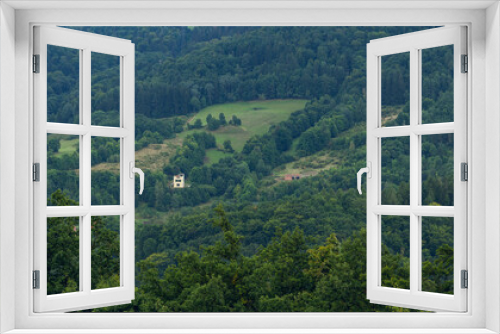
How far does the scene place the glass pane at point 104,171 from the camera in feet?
23.8

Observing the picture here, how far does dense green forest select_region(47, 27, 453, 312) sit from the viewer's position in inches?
250

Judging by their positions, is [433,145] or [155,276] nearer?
[433,145]

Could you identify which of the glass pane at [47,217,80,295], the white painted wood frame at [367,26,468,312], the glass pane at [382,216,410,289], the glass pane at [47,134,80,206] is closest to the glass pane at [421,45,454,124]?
the white painted wood frame at [367,26,468,312]

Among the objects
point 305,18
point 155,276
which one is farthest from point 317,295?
point 305,18

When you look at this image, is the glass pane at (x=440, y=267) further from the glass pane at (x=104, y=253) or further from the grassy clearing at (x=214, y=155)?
the grassy clearing at (x=214, y=155)

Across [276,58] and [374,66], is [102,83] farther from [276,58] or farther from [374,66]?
[374,66]

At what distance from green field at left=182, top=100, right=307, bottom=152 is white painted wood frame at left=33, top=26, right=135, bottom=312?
19.0 feet

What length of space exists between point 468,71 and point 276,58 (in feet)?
21.3

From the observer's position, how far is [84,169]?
2484 mm

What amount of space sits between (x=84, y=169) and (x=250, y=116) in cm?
624

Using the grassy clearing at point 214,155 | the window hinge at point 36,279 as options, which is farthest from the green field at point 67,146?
the window hinge at point 36,279

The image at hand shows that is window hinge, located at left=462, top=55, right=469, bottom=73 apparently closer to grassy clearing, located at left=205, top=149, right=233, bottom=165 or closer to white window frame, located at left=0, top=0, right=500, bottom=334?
white window frame, located at left=0, top=0, right=500, bottom=334

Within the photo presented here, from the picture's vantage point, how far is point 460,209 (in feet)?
7.39

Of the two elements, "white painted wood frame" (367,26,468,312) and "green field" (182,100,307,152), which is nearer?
"white painted wood frame" (367,26,468,312)
